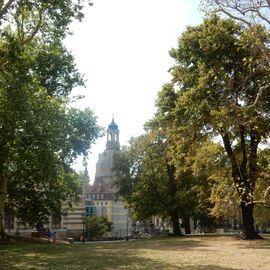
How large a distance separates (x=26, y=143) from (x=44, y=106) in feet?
8.78

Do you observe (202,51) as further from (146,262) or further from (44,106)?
(146,262)

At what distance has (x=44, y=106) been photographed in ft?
96.0

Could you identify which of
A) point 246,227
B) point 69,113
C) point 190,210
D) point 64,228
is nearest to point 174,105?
point 69,113

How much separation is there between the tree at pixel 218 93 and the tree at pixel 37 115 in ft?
28.4

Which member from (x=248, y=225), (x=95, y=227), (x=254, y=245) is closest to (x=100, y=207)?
(x=95, y=227)

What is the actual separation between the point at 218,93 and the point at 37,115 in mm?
12251

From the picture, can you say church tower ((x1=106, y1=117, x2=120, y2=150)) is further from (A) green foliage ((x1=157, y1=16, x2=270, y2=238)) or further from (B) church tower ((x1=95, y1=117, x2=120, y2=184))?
(A) green foliage ((x1=157, y1=16, x2=270, y2=238))

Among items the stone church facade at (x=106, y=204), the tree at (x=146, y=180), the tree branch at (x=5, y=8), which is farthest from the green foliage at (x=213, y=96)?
the stone church facade at (x=106, y=204)

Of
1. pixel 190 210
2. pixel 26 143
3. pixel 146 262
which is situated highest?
pixel 26 143

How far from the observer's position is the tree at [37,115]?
22031 millimetres

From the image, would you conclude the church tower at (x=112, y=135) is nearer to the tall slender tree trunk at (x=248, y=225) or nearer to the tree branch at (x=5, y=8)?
the tall slender tree trunk at (x=248, y=225)

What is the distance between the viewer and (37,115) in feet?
93.9

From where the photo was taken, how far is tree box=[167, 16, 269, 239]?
29.1m

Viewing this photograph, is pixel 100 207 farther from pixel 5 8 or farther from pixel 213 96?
pixel 5 8
